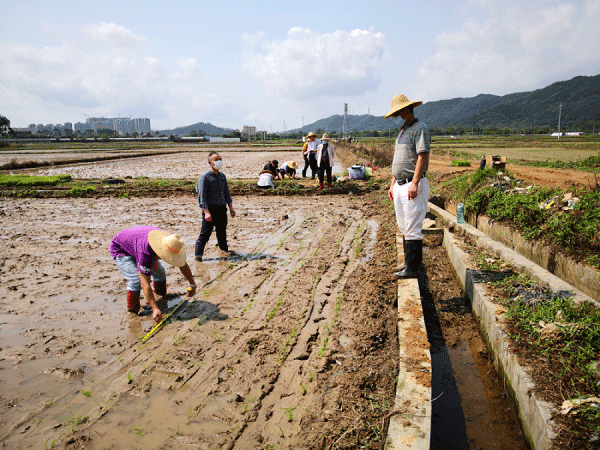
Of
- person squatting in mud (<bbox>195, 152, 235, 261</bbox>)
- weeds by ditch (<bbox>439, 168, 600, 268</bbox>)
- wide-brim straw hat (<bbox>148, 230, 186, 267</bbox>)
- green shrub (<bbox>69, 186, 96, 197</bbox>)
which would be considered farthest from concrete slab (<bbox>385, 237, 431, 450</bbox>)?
green shrub (<bbox>69, 186, 96, 197</bbox>)

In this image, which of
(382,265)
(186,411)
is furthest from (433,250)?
(186,411)

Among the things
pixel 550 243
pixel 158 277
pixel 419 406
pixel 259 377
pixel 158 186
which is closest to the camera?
pixel 419 406

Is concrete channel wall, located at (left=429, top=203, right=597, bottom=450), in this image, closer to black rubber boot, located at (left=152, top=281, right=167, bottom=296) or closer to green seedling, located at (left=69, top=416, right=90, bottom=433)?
green seedling, located at (left=69, top=416, right=90, bottom=433)

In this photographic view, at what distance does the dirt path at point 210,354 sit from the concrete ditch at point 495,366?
0.15m

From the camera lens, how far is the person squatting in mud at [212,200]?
5.99 metres

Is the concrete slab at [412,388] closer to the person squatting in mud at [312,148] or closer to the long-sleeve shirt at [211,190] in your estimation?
the long-sleeve shirt at [211,190]

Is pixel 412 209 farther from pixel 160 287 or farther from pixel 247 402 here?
pixel 160 287

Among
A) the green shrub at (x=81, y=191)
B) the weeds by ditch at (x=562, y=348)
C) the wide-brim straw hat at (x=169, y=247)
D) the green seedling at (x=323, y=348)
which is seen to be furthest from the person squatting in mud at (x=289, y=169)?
the green seedling at (x=323, y=348)

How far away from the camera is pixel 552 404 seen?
90.4 inches

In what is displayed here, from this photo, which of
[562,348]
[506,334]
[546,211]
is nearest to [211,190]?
[506,334]

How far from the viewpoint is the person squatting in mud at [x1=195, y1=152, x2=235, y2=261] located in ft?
19.6

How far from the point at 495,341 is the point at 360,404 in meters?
1.51

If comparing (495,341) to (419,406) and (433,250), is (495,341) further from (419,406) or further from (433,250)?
(433,250)

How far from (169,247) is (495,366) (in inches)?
128
